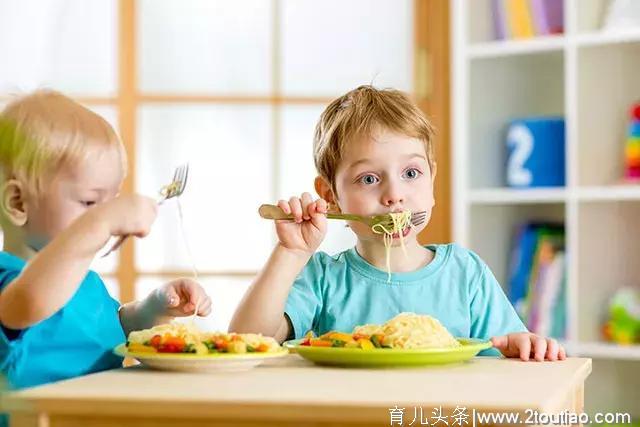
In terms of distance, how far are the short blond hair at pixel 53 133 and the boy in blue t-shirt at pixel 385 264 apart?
1.31 feet

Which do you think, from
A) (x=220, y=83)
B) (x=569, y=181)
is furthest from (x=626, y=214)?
(x=220, y=83)

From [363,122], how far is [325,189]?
19 cm

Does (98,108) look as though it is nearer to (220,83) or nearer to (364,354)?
(220,83)

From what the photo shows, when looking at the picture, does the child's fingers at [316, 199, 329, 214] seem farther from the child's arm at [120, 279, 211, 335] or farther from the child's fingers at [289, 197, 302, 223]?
the child's arm at [120, 279, 211, 335]

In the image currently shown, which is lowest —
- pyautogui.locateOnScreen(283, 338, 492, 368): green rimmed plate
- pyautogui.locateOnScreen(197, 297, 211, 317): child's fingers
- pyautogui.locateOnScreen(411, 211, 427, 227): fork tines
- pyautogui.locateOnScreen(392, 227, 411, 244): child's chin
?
pyautogui.locateOnScreen(283, 338, 492, 368): green rimmed plate

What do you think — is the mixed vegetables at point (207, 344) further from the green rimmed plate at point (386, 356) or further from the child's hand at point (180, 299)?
the child's hand at point (180, 299)

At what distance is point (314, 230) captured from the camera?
166cm

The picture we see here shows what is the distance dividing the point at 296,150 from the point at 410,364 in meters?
2.62

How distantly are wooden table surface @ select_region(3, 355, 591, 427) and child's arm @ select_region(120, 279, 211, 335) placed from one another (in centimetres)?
29

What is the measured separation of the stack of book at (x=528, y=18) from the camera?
3512 millimetres

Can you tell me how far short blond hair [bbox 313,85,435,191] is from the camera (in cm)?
187

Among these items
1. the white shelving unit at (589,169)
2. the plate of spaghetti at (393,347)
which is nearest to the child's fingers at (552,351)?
the plate of spaghetti at (393,347)

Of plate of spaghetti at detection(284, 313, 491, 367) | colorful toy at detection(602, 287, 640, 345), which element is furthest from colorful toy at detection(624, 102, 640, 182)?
plate of spaghetti at detection(284, 313, 491, 367)

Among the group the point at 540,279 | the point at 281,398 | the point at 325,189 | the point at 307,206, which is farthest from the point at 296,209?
the point at 540,279
